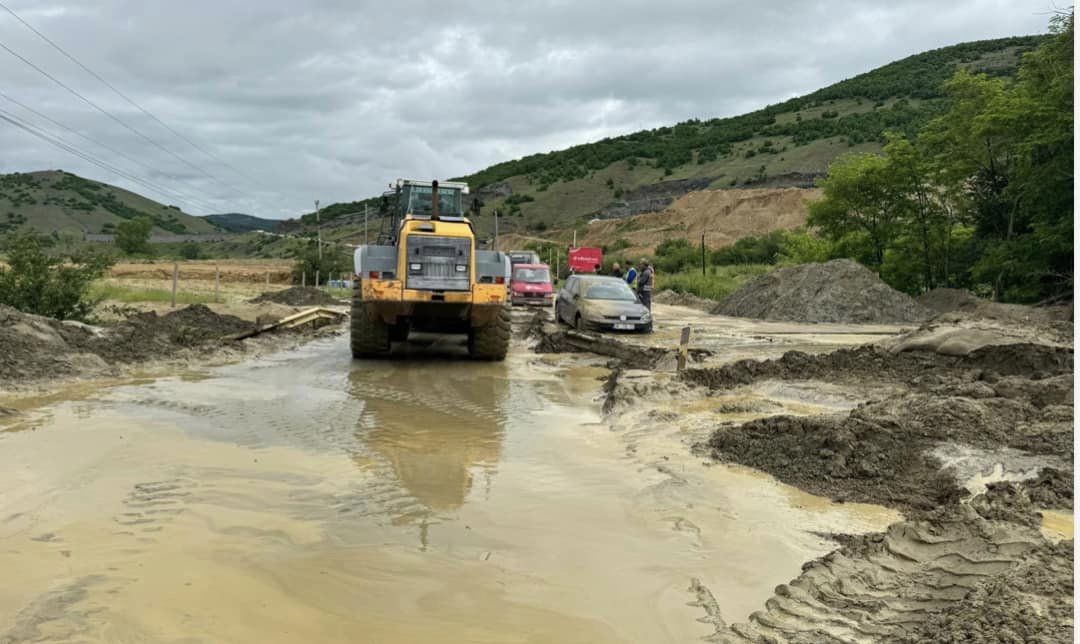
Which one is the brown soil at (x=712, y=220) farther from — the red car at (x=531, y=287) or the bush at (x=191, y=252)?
the bush at (x=191, y=252)

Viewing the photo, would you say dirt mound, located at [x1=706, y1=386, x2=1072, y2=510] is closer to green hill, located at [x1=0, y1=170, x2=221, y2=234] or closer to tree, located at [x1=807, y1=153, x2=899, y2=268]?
tree, located at [x1=807, y1=153, x2=899, y2=268]

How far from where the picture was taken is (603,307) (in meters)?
18.8

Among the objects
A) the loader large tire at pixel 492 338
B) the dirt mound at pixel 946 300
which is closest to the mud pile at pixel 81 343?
the loader large tire at pixel 492 338

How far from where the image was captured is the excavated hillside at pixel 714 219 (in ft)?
223

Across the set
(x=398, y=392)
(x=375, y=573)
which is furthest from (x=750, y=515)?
(x=398, y=392)

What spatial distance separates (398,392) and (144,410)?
3.20 m

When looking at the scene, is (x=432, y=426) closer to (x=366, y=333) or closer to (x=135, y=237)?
(x=366, y=333)

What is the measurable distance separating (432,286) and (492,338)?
62.5 inches

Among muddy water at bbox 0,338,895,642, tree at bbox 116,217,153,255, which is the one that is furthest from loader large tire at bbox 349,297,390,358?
tree at bbox 116,217,153,255

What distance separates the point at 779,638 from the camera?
3.38m

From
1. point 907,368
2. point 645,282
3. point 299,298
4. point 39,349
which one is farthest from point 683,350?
point 299,298

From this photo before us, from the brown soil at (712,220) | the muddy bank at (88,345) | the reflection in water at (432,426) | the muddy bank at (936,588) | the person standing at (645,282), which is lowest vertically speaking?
the reflection in water at (432,426)

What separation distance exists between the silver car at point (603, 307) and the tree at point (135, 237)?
81904mm

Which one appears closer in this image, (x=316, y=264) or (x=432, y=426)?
(x=432, y=426)
